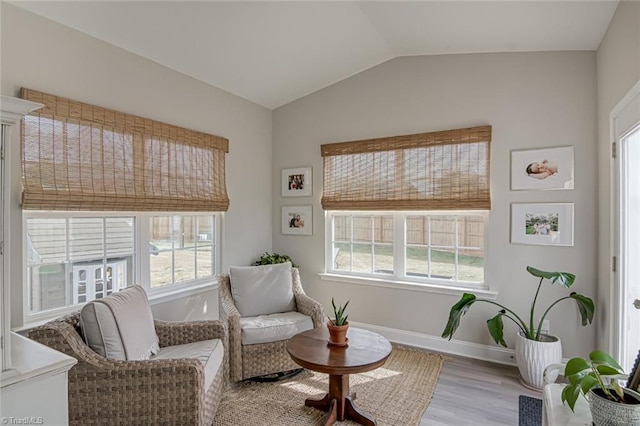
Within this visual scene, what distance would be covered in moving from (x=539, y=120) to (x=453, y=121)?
2.39ft

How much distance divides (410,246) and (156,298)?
2.56 m

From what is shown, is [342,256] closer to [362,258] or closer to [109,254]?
[362,258]

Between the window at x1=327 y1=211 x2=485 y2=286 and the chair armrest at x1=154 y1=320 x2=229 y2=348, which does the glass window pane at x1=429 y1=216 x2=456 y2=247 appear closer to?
the window at x1=327 y1=211 x2=485 y2=286

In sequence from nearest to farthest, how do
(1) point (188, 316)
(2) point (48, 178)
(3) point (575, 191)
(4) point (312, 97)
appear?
(2) point (48, 178)
(3) point (575, 191)
(1) point (188, 316)
(4) point (312, 97)

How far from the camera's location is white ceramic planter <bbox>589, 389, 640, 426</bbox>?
96 centimetres

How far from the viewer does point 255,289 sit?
10.5 feet

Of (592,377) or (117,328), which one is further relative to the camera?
(117,328)

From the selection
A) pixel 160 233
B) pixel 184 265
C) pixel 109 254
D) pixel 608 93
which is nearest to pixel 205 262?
pixel 184 265

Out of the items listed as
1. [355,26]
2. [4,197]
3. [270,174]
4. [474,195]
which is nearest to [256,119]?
[270,174]

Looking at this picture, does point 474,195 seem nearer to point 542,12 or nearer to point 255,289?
point 542,12

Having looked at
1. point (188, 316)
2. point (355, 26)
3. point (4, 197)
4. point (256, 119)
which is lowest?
point (188, 316)

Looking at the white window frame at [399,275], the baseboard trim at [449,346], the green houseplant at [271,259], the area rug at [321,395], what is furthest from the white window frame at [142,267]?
the baseboard trim at [449,346]

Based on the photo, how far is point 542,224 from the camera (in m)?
3.06

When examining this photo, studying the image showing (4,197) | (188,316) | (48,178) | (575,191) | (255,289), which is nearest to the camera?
(4,197)
